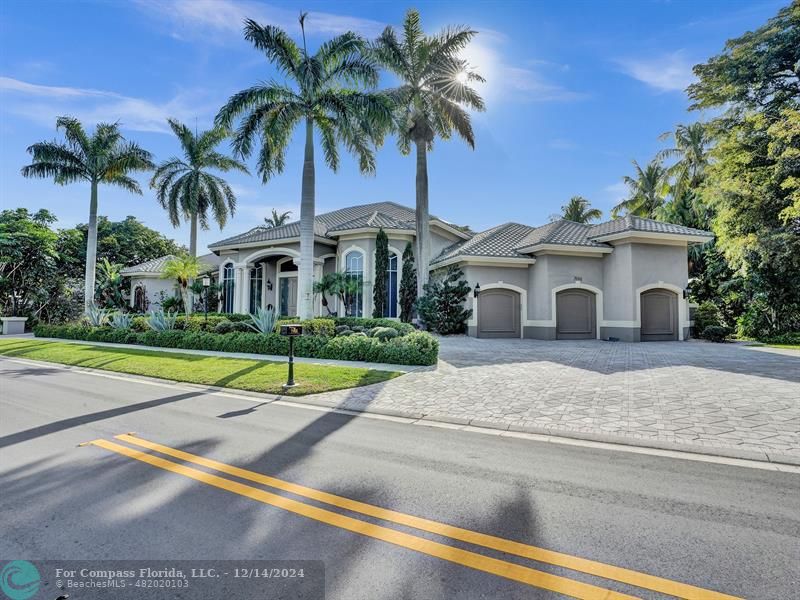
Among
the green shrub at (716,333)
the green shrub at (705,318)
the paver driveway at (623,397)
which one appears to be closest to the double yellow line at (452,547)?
the paver driveway at (623,397)

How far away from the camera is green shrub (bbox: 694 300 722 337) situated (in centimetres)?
1917

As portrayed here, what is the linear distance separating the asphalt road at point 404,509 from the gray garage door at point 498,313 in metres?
14.9

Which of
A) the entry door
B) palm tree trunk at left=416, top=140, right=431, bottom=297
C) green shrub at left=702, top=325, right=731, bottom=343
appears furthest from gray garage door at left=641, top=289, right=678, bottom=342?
the entry door

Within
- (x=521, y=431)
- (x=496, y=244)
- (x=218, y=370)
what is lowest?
(x=521, y=431)

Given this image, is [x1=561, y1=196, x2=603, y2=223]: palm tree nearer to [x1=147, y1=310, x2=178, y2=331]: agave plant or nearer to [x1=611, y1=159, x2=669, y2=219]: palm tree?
[x1=611, y1=159, x2=669, y2=219]: palm tree

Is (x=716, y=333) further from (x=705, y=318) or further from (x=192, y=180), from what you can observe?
(x=192, y=180)

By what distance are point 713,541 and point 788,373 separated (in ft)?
33.7

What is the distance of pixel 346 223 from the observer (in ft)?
78.7

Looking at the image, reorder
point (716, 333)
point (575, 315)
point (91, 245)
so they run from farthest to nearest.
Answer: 1. point (91, 245)
2. point (575, 315)
3. point (716, 333)

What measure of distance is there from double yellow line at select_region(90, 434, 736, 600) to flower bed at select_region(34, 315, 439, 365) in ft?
25.9

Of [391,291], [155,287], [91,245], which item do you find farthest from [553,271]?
[155,287]

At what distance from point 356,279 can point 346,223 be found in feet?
12.8

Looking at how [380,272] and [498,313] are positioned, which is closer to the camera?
[498,313]

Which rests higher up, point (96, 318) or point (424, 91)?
point (424, 91)
